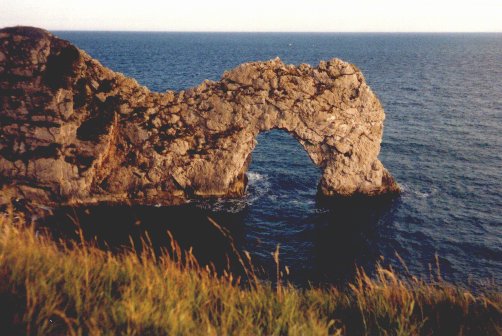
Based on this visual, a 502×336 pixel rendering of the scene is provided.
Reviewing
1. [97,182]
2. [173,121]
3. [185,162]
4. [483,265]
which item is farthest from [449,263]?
[97,182]

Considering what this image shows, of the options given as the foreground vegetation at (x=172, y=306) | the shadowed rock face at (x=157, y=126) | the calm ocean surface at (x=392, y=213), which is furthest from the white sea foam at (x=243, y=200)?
the foreground vegetation at (x=172, y=306)

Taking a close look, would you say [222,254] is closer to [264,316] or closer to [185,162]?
[185,162]

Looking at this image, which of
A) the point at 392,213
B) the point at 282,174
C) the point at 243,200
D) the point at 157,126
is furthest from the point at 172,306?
the point at 282,174

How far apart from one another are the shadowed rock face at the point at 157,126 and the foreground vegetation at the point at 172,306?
108 feet

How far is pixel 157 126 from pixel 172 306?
36.6 m

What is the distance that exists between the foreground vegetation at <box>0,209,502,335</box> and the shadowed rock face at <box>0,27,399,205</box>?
32.9m

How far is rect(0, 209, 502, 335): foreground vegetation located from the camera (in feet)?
17.6

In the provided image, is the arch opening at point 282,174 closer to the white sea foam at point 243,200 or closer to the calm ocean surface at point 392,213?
the white sea foam at point 243,200

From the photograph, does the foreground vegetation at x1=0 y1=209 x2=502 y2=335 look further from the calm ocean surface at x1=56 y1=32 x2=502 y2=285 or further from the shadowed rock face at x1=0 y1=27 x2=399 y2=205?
the shadowed rock face at x1=0 y1=27 x2=399 y2=205

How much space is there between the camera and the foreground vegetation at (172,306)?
17.6 ft

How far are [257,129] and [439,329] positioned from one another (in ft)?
117

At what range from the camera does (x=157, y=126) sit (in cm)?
4119

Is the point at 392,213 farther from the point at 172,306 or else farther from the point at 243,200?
the point at 172,306

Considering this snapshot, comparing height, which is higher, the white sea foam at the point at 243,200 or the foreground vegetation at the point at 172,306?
the foreground vegetation at the point at 172,306
